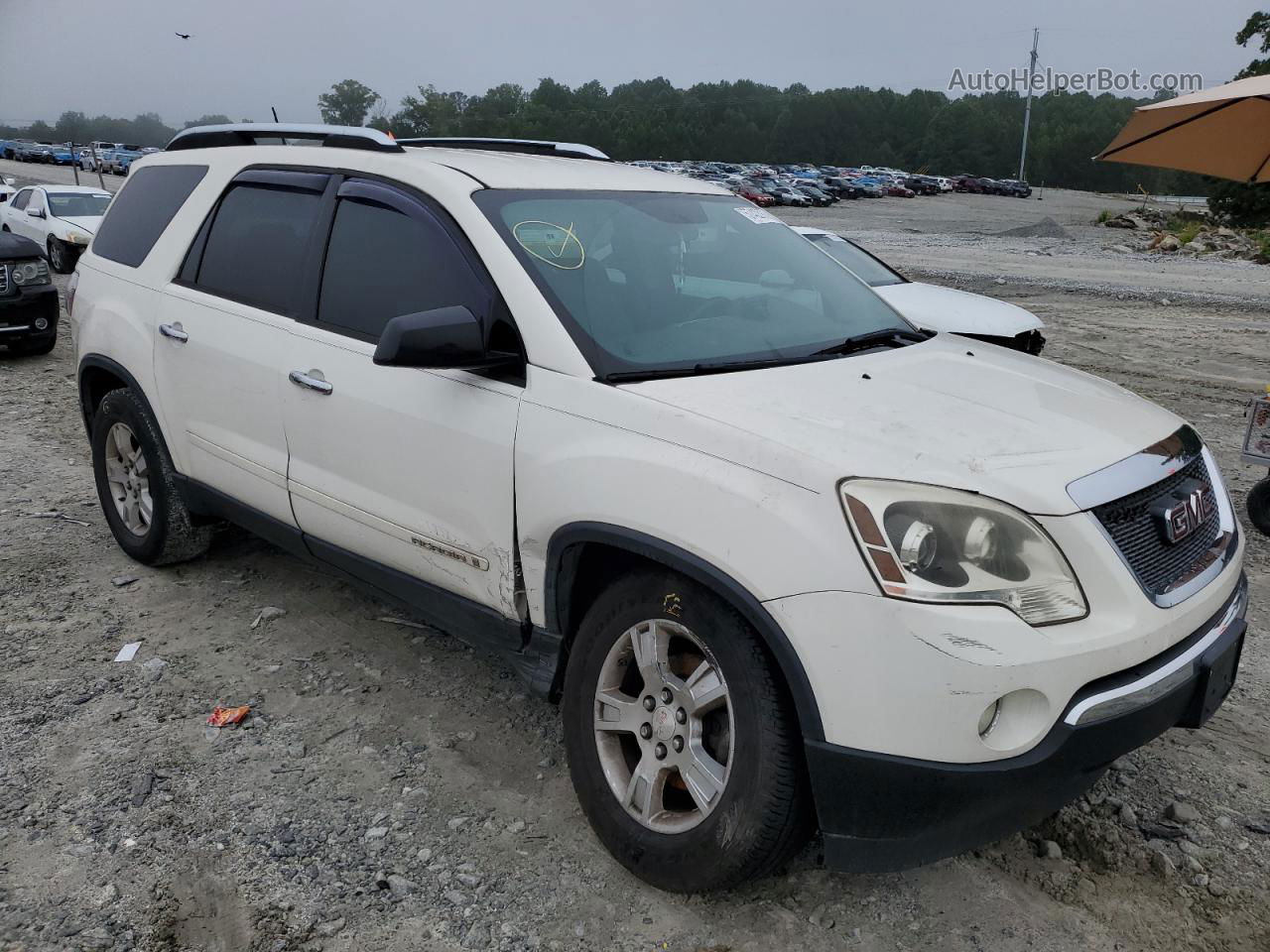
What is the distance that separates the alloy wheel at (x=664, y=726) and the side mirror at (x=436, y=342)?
869mm

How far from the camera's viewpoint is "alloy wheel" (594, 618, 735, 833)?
Result: 2.55 meters

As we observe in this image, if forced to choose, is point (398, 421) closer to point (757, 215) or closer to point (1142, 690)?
point (757, 215)

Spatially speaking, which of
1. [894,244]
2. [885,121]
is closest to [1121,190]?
[885,121]

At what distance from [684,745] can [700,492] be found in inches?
26.0

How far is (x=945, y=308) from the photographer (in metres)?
8.41

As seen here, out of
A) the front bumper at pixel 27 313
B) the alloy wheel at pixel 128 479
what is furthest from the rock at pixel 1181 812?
the front bumper at pixel 27 313

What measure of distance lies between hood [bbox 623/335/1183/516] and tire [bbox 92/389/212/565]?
272 cm

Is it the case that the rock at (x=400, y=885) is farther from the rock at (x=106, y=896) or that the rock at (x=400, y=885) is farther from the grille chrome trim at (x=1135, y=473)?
the grille chrome trim at (x=1135, y=473)

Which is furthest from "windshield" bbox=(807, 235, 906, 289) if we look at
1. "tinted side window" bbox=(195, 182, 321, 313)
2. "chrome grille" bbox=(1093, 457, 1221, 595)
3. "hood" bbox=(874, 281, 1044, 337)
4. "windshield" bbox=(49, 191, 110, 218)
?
"windshield" bbox=(49, 191, 110, 218)

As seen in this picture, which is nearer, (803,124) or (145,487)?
(145,487)

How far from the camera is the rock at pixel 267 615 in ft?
14.3

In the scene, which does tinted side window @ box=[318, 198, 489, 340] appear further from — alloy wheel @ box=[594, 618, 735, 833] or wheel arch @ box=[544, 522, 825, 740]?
alloy wheel @ box=[594, 618, 735, 833]

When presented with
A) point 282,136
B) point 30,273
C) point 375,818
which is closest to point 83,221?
point 30,273

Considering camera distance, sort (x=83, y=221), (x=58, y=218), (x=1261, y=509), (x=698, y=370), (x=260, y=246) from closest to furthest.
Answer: (x=698, y=370)
(x=260, y=246)
(x=1261, y=509)
(x=58, y=218)
(x=83, y=221)
